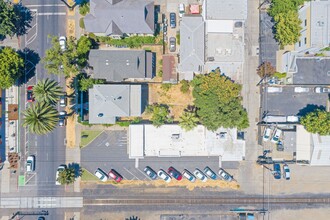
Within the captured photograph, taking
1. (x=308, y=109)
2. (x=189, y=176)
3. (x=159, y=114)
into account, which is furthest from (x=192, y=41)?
(x=308, y=109)

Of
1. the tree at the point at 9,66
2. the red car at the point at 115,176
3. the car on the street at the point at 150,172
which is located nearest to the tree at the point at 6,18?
the tree at the point at 9,66

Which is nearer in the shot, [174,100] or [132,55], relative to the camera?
[132,55]

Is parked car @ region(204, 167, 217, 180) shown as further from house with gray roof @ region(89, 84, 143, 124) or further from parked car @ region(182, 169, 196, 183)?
house with gray roof @ region(89, 84, 143, 124)

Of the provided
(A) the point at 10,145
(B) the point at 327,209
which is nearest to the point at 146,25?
(A) the point at 10,145

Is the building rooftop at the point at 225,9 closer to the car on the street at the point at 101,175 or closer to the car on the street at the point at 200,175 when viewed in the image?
the car on the street at the point at 200,175

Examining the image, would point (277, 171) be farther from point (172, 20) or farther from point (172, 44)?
point (172, 20)

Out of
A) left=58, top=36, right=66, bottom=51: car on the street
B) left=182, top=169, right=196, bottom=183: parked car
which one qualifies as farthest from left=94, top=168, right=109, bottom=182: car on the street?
left=58, top=36, right=66, bottom=51: car on the street

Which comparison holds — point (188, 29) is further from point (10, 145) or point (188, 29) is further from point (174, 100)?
point (10, 145)
